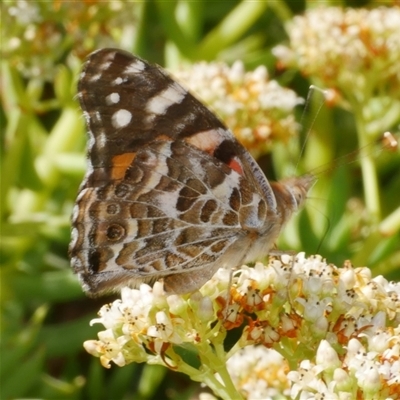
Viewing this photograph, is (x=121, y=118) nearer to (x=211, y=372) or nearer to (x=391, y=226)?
(x=211, y=372)

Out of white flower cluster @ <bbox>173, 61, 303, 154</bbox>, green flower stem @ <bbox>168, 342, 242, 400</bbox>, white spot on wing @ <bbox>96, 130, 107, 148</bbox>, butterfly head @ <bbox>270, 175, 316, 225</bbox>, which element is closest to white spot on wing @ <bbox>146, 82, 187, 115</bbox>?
white spot on wing @ <bbox>96, 130, 107, 148</bbox>

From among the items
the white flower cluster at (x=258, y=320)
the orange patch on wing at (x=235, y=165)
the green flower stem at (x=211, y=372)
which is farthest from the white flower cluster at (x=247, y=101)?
the green flower stem at (x=211, y=372)

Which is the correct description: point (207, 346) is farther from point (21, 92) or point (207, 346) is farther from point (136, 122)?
point (21, 92)

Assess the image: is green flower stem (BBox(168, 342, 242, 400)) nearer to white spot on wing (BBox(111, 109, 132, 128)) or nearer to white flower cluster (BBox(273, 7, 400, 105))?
white spot on wing (BBox(111, 109, 132, 128))

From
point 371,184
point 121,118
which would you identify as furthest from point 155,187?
point 371,184

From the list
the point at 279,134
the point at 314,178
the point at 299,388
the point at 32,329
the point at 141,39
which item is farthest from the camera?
the point at 141,39

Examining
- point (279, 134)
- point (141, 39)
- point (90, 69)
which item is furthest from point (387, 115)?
point (90, 69)

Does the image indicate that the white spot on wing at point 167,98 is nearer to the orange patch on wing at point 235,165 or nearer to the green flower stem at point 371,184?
the orange patch on wing at point 235,165

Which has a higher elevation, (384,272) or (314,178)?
(314,178)
